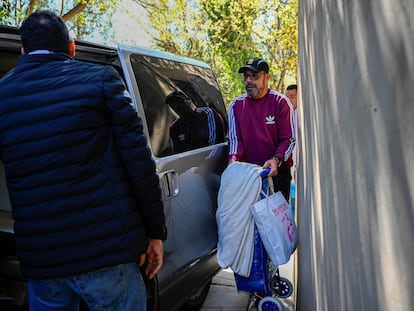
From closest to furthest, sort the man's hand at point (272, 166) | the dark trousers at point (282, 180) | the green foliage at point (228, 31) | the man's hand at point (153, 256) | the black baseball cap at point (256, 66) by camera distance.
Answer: the man's hand at point (153, 256) → the man's hand at point (272, 166) → the black baseball cap at point (256, 66) → the dark trousers at point (282, 180) → the green foliage at point (228, 31)

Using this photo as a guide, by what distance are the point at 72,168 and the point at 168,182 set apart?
3.60 ft

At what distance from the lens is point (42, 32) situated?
1944mm

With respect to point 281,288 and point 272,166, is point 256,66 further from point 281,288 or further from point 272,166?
point 281,288

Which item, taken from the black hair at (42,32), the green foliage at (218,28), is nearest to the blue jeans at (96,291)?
the black hair at (42,32)

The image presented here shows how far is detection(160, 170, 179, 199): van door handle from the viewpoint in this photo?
2.83 metres

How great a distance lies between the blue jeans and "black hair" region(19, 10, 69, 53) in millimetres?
1052

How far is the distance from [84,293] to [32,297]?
1.13ft

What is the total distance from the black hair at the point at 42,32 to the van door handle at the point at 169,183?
1152 millimetres

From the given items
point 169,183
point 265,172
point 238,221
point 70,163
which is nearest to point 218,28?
point 265,172

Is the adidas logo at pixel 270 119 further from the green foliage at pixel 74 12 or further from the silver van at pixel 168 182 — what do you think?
the green foliage at pixel 74 12

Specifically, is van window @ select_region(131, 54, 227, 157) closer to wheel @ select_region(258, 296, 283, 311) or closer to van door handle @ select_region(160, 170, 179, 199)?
van door handle @ select_region(160, 170, 179, 199)

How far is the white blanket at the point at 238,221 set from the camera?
332 centimetres

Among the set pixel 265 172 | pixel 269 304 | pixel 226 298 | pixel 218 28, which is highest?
pixel 218 28

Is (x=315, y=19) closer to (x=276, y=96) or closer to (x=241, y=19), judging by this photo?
(x=276, y=96)
